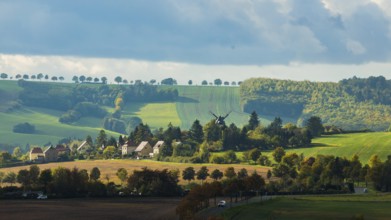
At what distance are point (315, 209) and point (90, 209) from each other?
3832cm

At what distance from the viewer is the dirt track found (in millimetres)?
148500

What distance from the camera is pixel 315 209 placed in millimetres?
A: 157750

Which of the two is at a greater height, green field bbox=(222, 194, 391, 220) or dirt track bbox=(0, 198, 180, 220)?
dirt track bbox=(0, 198, 180, 220)

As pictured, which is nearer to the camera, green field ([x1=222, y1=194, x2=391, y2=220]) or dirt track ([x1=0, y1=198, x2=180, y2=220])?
green field ([x1=222, y1=194, x2=391, y2=220])

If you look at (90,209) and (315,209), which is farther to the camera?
(90,209)

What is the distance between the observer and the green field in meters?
144

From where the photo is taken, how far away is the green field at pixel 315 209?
14438 cm

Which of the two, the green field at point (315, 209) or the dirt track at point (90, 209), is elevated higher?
the dirt track at point (90, 209)

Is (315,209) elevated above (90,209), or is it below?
below

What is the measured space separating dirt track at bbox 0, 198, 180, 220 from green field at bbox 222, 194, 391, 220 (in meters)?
12.6

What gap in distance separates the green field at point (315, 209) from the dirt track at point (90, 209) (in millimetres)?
12612

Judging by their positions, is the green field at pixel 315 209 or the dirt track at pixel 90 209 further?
the dirt track at pixel 90 209

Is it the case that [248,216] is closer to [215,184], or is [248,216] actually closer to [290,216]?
[290,216]

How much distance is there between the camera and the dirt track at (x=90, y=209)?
148 m
